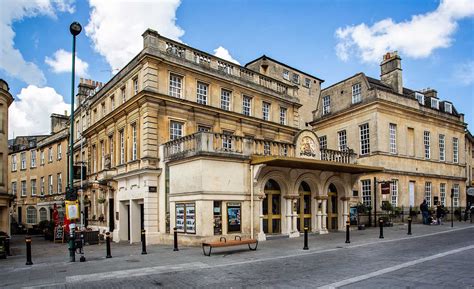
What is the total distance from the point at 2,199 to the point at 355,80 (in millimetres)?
26260

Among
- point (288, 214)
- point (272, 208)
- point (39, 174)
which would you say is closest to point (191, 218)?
point (272, 208)

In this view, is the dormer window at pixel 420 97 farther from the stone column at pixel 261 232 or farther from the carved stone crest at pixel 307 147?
the stone column at pixel 261 232

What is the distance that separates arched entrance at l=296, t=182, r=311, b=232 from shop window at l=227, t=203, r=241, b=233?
4.49 meters

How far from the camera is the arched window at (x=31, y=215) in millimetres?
40375

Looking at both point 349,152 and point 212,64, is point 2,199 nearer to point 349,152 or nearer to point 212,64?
point 212,64

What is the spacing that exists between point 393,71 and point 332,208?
51.5ft

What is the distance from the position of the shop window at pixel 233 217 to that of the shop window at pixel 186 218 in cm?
158

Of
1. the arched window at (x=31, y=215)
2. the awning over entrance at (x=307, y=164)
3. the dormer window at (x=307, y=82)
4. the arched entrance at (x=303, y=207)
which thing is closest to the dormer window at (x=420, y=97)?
the dormer window at (x=307, y=82)

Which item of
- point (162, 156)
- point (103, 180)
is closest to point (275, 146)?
point (162, 156)

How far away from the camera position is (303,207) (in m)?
20.6

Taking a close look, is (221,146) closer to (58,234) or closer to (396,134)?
(58,234)

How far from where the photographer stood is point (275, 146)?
734 inches

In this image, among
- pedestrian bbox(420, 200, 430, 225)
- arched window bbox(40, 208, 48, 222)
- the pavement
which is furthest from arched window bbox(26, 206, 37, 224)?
pedestrian bbox(420, 200, 430, 225)

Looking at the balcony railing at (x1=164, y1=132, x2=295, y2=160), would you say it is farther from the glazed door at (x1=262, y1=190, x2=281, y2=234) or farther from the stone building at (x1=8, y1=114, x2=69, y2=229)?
the stone building at (x1=8, y1=114, x2=69, y2=229)
